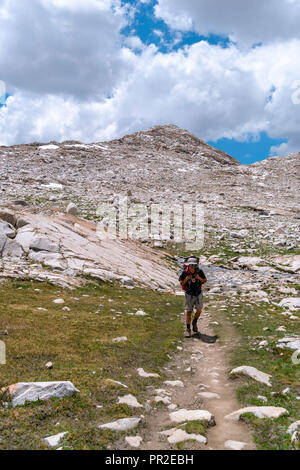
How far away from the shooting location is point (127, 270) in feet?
93.5

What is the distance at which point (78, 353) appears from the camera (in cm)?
1065

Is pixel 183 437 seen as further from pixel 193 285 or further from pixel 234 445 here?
pixel 193 285

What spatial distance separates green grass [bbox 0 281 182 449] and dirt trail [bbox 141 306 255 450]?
2.11 feet

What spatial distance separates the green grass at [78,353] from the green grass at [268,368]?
2697 millimetres

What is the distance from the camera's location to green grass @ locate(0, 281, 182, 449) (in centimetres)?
651

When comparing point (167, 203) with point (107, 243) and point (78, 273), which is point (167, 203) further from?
point (78, 273)

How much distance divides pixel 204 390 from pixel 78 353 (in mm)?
4293

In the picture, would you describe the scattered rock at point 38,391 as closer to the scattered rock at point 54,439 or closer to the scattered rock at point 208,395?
the scattered rock at point 54,439

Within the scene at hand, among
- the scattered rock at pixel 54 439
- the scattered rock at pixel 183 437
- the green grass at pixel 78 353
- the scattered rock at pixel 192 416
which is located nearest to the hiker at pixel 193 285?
the green grass at pixel 78 353

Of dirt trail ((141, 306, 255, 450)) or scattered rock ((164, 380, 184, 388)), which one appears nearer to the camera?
dirt trail ((141, 306, 255, 450))

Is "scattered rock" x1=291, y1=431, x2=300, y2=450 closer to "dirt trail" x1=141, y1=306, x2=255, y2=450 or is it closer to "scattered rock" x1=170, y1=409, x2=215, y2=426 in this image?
"dirt trail" x1=141, y1=306, x2=255, y2=450

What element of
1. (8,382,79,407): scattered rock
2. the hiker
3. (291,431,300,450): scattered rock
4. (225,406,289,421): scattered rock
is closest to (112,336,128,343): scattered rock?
the hiker

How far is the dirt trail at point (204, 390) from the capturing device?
253 inches
